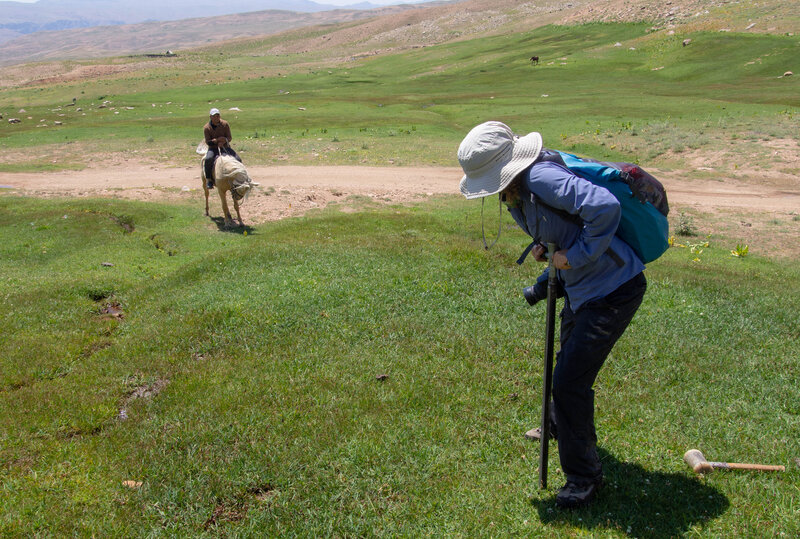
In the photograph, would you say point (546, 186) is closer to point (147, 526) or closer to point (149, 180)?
point (147, 526)

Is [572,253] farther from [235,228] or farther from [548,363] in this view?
[235,228]

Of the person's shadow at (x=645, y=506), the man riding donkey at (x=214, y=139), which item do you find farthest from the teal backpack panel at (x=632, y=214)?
the man riding donkey at (x=214, y=139)

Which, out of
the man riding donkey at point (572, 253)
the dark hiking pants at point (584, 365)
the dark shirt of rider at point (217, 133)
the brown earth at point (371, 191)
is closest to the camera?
the man riding donkey at point (572, 253)

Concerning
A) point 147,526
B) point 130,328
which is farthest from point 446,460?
point 130,328

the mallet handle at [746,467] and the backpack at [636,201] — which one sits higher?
the backpack at [636,201]

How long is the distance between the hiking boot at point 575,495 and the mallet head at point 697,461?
3.50 feet

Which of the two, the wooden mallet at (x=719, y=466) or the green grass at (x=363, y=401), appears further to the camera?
the wooden mallet at (x=719, y=466)

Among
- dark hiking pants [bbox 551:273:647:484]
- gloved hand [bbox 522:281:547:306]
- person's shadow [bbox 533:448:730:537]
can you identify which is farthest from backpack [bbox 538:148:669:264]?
person's shadow [bbox 533:448:730:537]

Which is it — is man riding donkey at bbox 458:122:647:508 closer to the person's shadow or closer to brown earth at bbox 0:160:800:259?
the person's shadow

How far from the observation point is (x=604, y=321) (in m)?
4.51

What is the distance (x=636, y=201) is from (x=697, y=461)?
8.32 feet

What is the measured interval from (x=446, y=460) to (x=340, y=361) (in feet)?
7.81

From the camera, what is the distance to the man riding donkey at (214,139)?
53.6 ft

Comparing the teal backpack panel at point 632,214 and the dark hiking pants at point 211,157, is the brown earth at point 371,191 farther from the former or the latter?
the teal backpack panel at point 632,214
